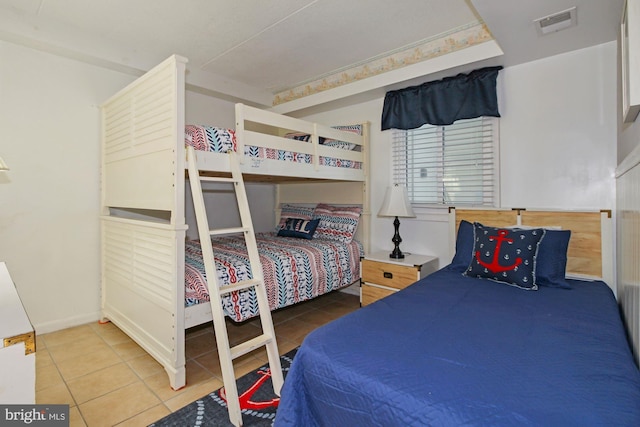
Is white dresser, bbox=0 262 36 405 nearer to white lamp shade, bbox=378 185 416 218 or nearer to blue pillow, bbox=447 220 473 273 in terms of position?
blue pillow, bbox=447 220 473 273

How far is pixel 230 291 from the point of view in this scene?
1863mm

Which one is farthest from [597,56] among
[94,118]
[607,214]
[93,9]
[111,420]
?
[94,118]

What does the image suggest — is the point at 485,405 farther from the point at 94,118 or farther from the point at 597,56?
the point at 94,118

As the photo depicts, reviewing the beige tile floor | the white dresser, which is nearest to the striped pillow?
the beige tile floor

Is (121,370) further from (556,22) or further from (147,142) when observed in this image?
(556,22)

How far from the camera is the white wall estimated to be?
2262mm

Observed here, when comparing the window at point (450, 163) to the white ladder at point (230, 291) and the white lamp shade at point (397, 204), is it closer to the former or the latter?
the white lamp shade at point (397, 204)

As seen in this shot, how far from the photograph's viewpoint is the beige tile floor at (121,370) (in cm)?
173

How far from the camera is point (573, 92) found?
2361 mm

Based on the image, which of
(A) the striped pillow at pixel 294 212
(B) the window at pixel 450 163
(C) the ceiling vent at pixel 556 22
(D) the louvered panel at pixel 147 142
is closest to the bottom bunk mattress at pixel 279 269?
(A) the striped pillow at pixel 294 212

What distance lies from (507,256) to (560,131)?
1136 millimetres

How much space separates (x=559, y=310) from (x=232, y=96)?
3.53 m

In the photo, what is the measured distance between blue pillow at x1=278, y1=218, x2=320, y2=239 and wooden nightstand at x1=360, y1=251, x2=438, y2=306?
2.26 feet

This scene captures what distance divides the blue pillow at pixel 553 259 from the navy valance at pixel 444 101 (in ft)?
3.58
